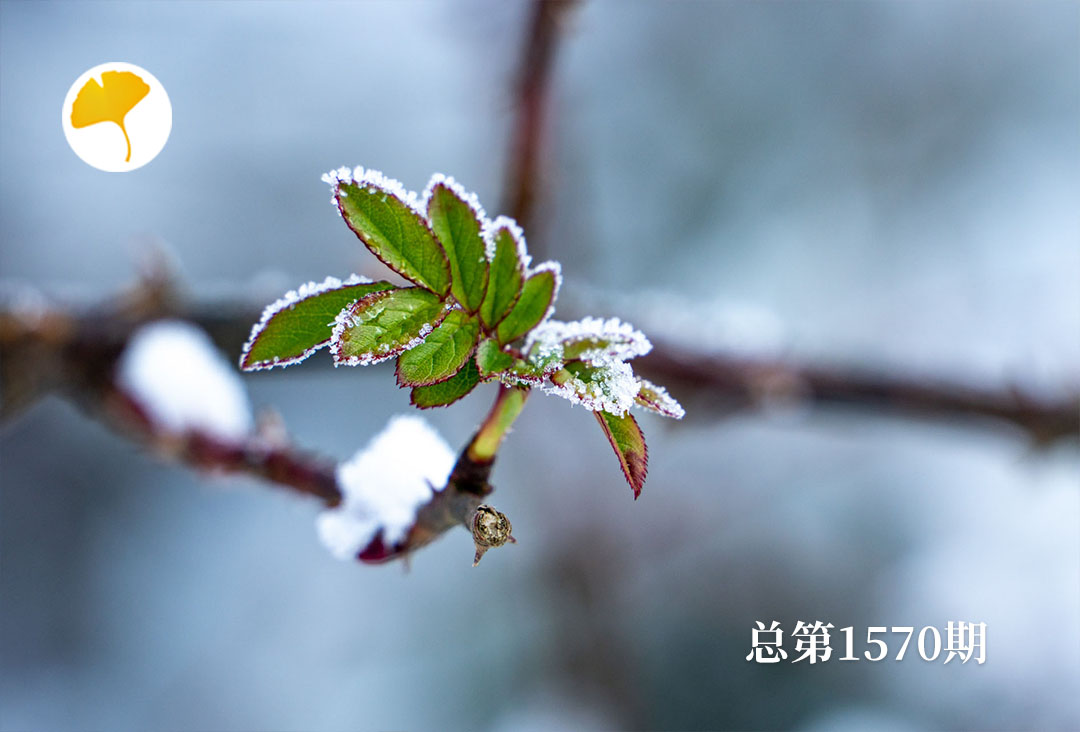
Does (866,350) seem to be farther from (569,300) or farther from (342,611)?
(342,611)

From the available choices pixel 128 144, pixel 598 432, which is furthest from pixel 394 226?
pixel 598 432

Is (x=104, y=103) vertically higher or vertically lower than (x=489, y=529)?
higher

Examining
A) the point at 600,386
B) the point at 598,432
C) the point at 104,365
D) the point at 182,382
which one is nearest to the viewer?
the point at 600,386

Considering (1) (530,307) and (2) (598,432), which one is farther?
(2) (598,432)

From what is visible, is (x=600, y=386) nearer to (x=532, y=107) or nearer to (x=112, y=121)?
(x=112, y=121)

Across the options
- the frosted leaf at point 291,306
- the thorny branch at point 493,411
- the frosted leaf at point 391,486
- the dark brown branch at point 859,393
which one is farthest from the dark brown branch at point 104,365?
the dark brown branch at point 859,393

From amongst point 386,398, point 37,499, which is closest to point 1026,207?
point 386,398

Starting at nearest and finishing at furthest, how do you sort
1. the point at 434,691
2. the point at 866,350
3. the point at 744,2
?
the point at 866,350 → the point at 434,691 → the point at 744,2
